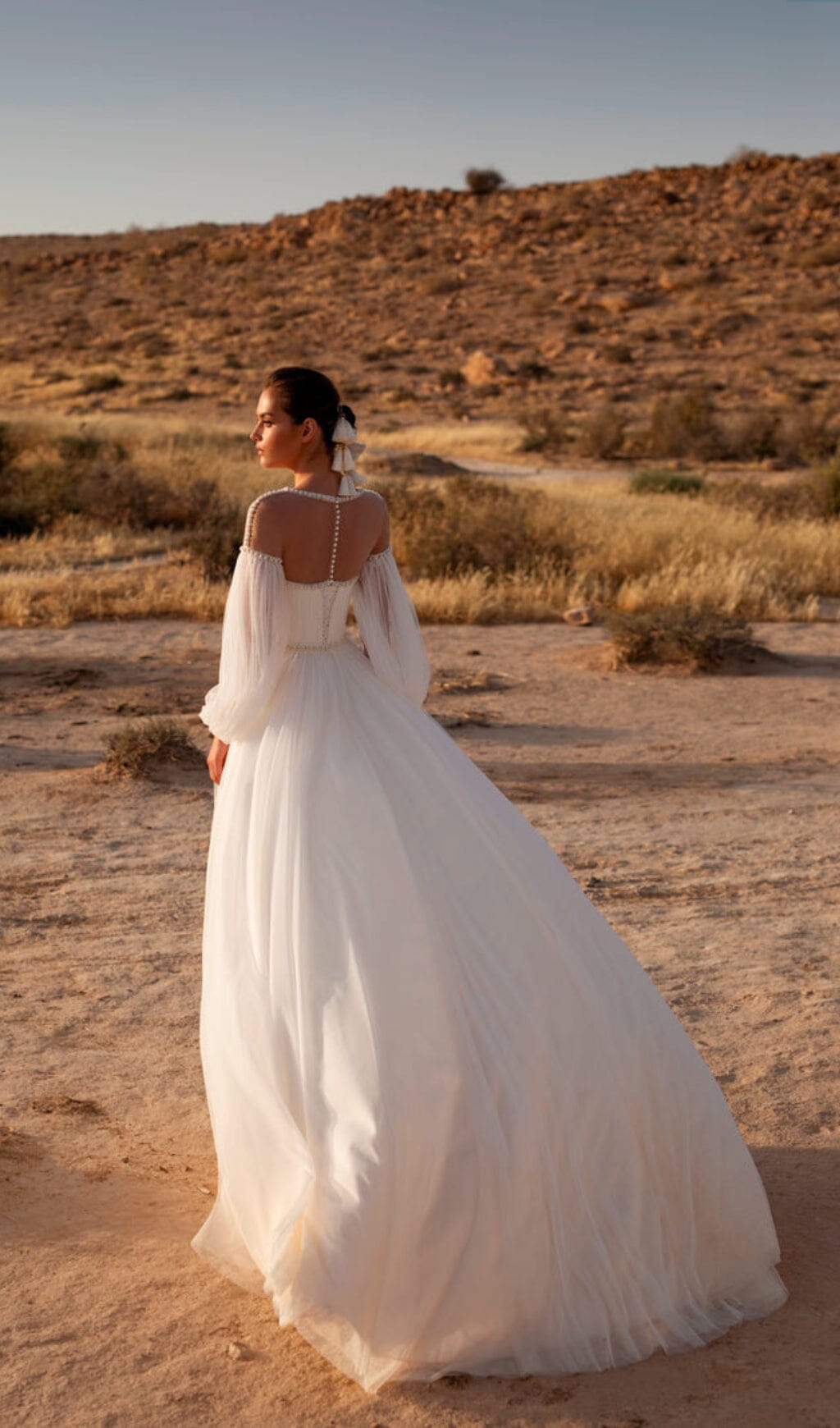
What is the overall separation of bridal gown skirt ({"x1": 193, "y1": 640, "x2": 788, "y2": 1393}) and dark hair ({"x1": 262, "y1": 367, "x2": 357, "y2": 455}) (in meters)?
0.53

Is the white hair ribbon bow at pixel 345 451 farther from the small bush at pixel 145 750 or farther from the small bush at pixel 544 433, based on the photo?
the small bush at pixel 544 433

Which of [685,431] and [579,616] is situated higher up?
[685,431]

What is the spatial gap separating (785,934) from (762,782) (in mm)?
2407

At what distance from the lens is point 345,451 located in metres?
3.38

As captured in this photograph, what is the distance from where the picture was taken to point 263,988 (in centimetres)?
316

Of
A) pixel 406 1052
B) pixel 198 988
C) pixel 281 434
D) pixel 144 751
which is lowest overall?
pixel 198 988

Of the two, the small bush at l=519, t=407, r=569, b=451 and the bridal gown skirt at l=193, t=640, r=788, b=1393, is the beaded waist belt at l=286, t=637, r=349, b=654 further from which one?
the small bush at l=519, t=407, r=569, b=451

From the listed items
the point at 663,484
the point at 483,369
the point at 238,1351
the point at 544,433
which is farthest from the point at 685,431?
the point at 238,1351

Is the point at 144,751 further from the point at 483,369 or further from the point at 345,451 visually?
the point at 483,369

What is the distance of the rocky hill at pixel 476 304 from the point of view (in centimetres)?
3638

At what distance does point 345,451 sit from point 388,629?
18.0 inches

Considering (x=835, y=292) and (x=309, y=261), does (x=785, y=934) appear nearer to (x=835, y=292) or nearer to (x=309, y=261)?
(x=835, y=292)

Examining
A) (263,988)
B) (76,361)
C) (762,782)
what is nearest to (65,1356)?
(263,988)

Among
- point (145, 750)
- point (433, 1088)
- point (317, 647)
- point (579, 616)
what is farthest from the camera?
point (579, 616)
